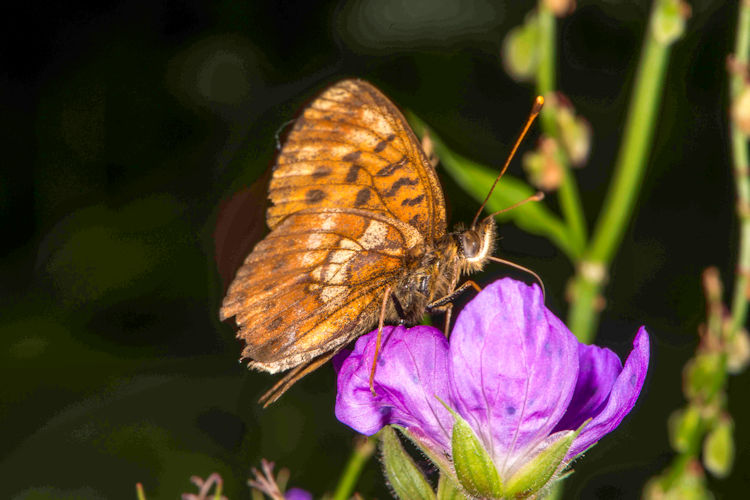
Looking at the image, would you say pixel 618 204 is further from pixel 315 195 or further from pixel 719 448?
pixel 315 195

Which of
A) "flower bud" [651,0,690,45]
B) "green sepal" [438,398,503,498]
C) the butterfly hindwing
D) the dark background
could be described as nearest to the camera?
"green sepal" [438,398,503,498]

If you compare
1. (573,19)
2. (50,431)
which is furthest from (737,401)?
(50,431)

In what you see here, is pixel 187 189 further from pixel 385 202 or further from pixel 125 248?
pixel 385 202

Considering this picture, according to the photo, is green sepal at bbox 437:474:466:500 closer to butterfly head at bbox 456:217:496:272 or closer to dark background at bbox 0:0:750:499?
butterfly head at bbox 456:217:496:272

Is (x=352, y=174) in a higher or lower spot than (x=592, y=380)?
higher

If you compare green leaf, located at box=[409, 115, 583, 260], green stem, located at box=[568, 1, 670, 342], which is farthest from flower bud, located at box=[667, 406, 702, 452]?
green leaf, located at box=[409, 115, 583, 260]

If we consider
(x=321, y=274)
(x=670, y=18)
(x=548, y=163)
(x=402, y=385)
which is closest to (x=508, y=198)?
(x=548, y=163)
